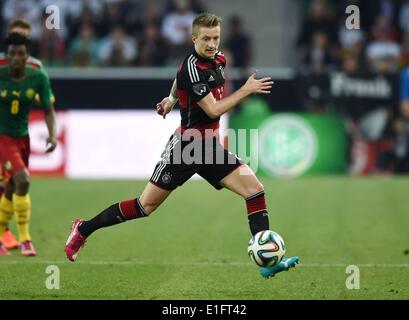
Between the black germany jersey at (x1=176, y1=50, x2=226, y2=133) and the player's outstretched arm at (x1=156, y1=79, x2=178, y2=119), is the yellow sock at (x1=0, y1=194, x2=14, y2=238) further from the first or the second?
the black germany jersey at (x1=176, y1=50, x2=226, y2=133)

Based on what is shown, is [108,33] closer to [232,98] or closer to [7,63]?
[7,63]

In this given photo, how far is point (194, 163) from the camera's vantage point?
29.9 feet

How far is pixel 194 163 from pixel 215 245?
312 cm

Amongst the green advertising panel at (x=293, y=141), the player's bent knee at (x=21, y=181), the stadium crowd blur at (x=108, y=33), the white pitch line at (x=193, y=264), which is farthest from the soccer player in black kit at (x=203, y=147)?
the stadium crowd blur at (x=108, y=33)

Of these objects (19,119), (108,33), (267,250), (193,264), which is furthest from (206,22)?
(108,33)

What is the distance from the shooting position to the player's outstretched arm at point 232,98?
8680 millimetres

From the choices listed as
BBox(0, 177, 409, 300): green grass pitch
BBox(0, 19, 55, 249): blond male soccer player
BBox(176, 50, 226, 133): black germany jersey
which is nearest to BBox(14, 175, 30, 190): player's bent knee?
BBox(0, 19, 55, 249): blond male soccer player

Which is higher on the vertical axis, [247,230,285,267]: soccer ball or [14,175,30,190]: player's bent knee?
[14,175,30,190]: player's bent knee

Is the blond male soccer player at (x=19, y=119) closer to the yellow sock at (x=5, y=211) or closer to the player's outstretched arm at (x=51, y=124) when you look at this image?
the player's outstretched arm at (x=51, y=124)

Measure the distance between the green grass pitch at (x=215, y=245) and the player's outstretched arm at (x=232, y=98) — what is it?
1.56 metres

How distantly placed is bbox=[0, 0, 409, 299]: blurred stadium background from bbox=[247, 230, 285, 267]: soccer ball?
230 cm

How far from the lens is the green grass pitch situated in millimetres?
9055

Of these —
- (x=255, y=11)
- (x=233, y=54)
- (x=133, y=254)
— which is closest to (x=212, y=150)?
(x=133, y=254)

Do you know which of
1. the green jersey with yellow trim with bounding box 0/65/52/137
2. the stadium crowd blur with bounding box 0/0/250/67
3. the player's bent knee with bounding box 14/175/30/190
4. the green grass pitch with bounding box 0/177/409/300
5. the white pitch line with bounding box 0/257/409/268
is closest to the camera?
the green grass pitch with bounding box 0/177/409/300
